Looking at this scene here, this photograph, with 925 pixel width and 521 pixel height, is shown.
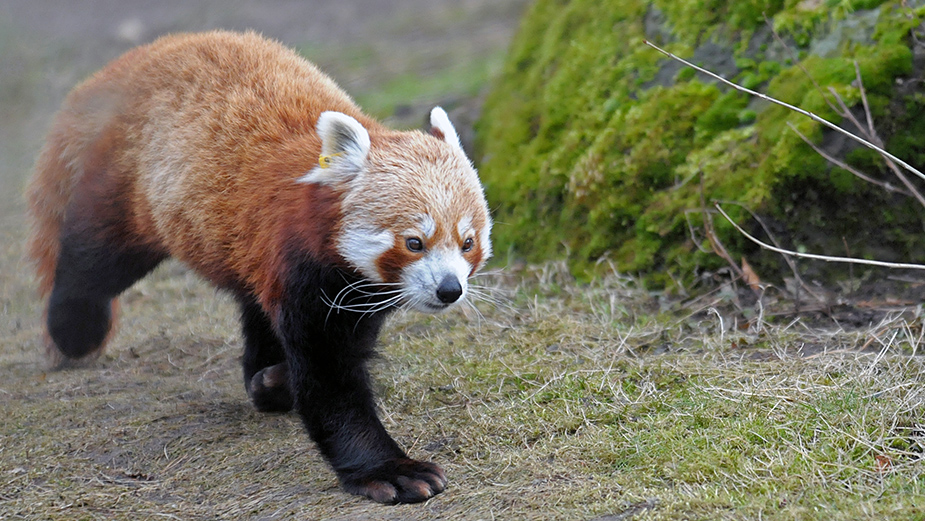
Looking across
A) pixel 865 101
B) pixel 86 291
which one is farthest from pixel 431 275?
pixel 865 101

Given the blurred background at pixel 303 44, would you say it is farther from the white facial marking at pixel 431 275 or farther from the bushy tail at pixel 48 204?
the white facial marking at pixel 431 275

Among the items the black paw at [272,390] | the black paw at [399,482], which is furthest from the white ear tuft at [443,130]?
the black paw at [399,482]

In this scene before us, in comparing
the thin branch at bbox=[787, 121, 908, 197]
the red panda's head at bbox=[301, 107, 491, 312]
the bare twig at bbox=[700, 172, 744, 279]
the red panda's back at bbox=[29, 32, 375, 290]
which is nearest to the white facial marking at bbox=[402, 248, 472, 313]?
the red panda's head at bbox=[301, 107, 491, 312]

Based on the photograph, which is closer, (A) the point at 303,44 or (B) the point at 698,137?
(B) the point at 698,137

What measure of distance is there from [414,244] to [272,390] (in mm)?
1243

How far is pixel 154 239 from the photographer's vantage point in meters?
4.43

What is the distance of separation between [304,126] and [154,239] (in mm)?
1043

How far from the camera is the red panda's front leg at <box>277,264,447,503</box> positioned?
3.49m

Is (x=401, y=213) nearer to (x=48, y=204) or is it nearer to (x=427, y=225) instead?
(x=427, y=225)

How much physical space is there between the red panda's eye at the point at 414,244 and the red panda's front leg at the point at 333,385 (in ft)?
1.03

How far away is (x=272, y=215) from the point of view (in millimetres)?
3723

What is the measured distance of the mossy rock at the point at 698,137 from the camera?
189 inches

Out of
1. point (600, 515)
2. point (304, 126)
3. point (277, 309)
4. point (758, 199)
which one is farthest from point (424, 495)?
point (758, 199)

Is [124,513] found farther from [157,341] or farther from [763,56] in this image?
[763,56]
